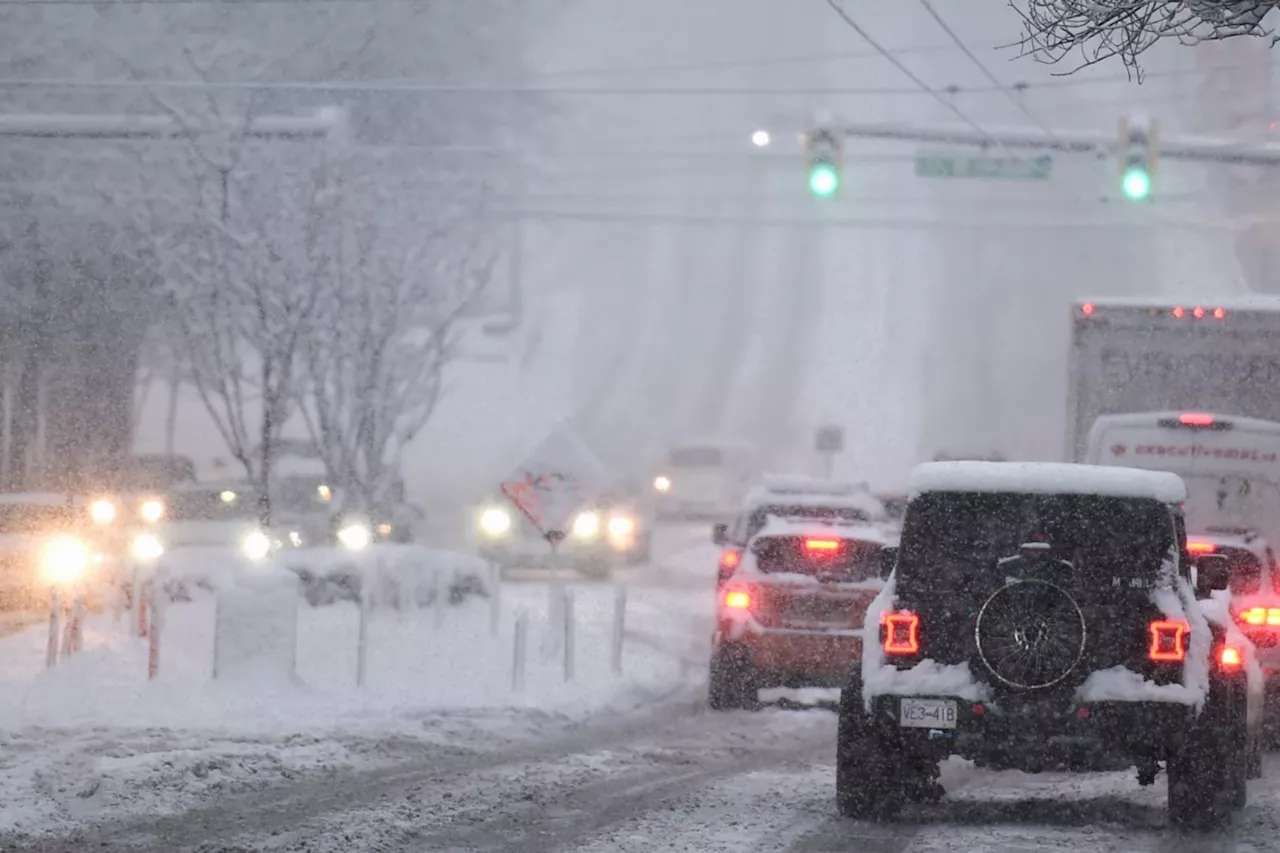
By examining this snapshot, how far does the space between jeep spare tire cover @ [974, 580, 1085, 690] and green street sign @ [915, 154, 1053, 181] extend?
1352cm

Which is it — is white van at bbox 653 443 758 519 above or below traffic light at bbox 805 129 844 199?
below

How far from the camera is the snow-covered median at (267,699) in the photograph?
11.0 metres

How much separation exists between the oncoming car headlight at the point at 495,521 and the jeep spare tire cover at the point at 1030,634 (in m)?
20.3

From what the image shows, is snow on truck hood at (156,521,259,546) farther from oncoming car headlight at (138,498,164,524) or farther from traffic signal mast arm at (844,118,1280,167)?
traffic signal mast arm at (844,118,1280,167)

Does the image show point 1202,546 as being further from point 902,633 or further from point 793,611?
point 902,633

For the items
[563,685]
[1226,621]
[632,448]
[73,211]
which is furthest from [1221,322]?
[632,448]

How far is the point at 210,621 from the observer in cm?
1908

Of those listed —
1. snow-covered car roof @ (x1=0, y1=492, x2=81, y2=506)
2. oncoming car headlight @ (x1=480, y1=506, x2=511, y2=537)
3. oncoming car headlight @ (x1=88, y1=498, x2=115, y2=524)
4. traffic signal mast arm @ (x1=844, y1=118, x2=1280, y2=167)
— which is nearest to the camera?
traffic signal mast arm @ (x1=844, y1=118, x2=1280, y2=167)

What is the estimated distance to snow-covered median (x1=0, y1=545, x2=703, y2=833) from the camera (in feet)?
35.9

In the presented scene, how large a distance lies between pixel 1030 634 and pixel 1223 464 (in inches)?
372

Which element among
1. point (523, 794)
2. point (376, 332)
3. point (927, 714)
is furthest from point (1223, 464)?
point (376, 332)

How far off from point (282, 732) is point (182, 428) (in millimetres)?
55910

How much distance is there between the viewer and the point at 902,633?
32.5 feet

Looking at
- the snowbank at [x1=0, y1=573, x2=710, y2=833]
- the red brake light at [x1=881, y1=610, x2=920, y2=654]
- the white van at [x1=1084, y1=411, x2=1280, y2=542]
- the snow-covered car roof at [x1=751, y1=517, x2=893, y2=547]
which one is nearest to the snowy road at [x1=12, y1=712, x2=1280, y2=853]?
the snowbank at [x1=0, y1=573, x2=710, y2=833]
